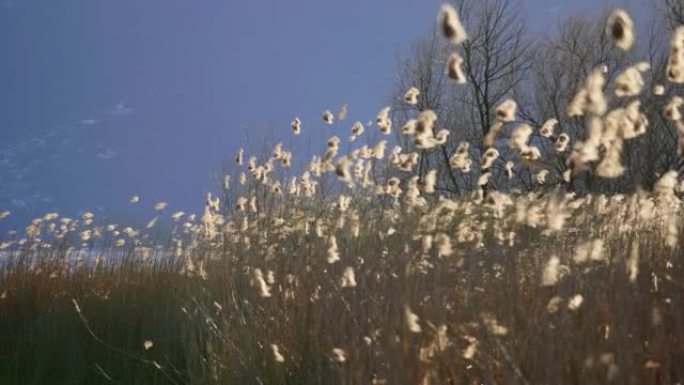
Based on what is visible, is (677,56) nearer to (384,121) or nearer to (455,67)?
(455,67)

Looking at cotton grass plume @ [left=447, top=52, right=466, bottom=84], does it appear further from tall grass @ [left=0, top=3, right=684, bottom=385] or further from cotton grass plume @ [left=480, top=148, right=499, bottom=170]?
cotton grass plume @ [left=480, top=148, right=499, bottom=170]

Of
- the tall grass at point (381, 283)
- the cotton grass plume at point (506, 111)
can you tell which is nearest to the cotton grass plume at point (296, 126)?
the tall grass at point (381, 283)

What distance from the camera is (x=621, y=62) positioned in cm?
2297

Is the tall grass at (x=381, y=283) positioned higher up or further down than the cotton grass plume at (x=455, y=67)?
further down

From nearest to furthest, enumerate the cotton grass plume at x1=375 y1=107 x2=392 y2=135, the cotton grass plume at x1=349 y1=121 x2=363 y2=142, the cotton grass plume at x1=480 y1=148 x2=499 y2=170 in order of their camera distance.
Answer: the cotton grass plume at x1=480 y1=148 x2=499 y2=170, the cotton grass plume at x1=375 y1=107 x2=392 y2=135, the cotton grass plume at x1=349 y1=121 x2=363 y2=142

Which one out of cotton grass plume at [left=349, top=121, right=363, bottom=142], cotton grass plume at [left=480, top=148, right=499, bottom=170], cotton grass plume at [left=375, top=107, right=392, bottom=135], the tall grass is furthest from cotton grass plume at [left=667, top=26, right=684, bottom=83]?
cotton grass plume at [left=349, top=121, right=363, bottom=142]

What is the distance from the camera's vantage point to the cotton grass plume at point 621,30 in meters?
2.43

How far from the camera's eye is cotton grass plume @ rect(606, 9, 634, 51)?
7.98 feet

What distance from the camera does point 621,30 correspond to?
2451mm

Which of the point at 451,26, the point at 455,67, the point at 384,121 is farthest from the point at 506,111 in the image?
the point at 384,121

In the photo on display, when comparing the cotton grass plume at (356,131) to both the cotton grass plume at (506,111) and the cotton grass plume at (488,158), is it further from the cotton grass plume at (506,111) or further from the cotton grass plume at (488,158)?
the cotton grass plume at (506,111)

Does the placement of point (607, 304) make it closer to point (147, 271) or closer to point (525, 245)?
point (525, 245)

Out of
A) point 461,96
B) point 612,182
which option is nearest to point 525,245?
point 612,182

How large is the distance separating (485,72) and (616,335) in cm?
2325
